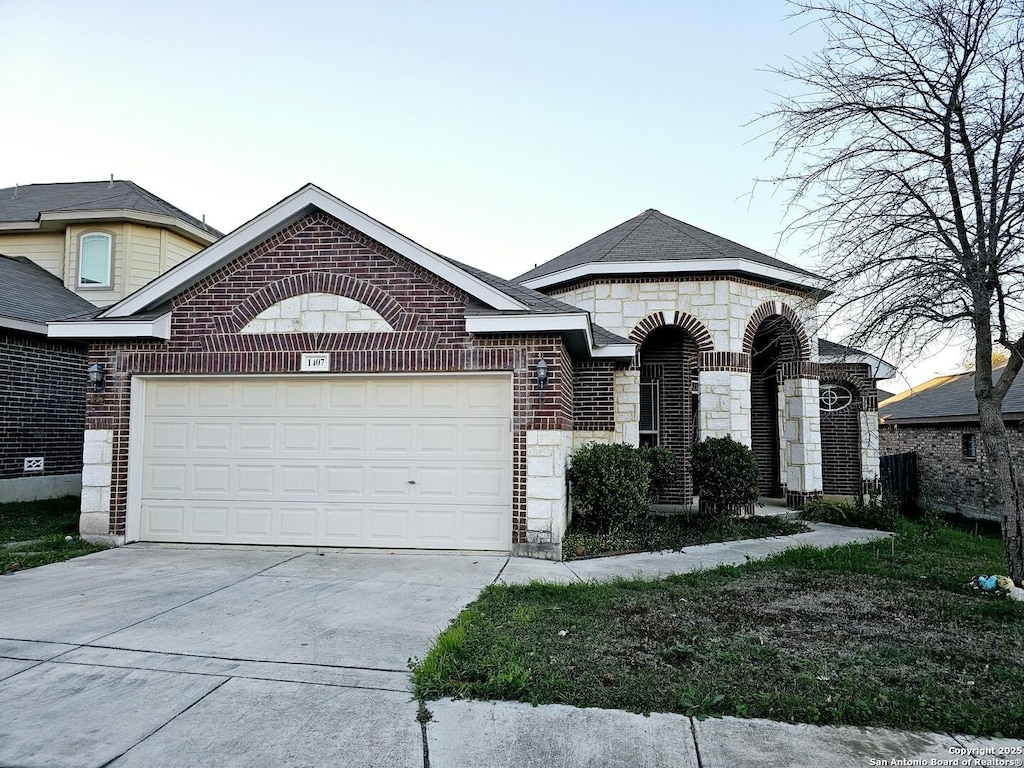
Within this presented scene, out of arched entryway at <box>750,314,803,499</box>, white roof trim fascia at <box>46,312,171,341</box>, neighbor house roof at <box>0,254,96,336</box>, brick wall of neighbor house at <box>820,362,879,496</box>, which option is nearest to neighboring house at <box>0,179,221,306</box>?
neighbor house roof at <box>0,254,96,336</box>

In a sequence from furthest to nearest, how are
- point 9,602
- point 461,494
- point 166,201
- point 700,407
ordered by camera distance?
point 166,201 → point 700,407 → point 461,494 → point 9,602

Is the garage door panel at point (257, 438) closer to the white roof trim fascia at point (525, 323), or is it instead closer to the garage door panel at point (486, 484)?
the garage door panel at point (486, 484)

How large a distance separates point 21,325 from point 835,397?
1690 cm

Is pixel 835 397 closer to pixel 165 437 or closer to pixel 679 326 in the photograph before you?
pixel 679 326

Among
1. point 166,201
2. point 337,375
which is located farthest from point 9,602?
point 166,201

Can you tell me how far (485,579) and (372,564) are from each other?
5.32 ft

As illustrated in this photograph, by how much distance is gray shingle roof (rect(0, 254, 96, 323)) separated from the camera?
1159 cm

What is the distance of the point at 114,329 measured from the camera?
8.41 meters

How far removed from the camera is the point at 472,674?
4.00m

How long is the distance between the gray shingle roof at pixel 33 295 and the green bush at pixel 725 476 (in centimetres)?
1112

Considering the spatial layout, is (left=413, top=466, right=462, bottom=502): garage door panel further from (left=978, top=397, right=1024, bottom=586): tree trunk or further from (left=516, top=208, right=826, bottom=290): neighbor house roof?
(left=978, top=397, right=1024, bottom=586): tree trunk

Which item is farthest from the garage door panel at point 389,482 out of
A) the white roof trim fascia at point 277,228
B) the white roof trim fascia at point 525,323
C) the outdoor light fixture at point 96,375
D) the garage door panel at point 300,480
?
the outdoor light fixture at point 96,375

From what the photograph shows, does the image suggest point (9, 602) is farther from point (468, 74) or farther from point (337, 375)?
point (468, 74)

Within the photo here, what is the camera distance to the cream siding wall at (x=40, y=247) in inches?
628
